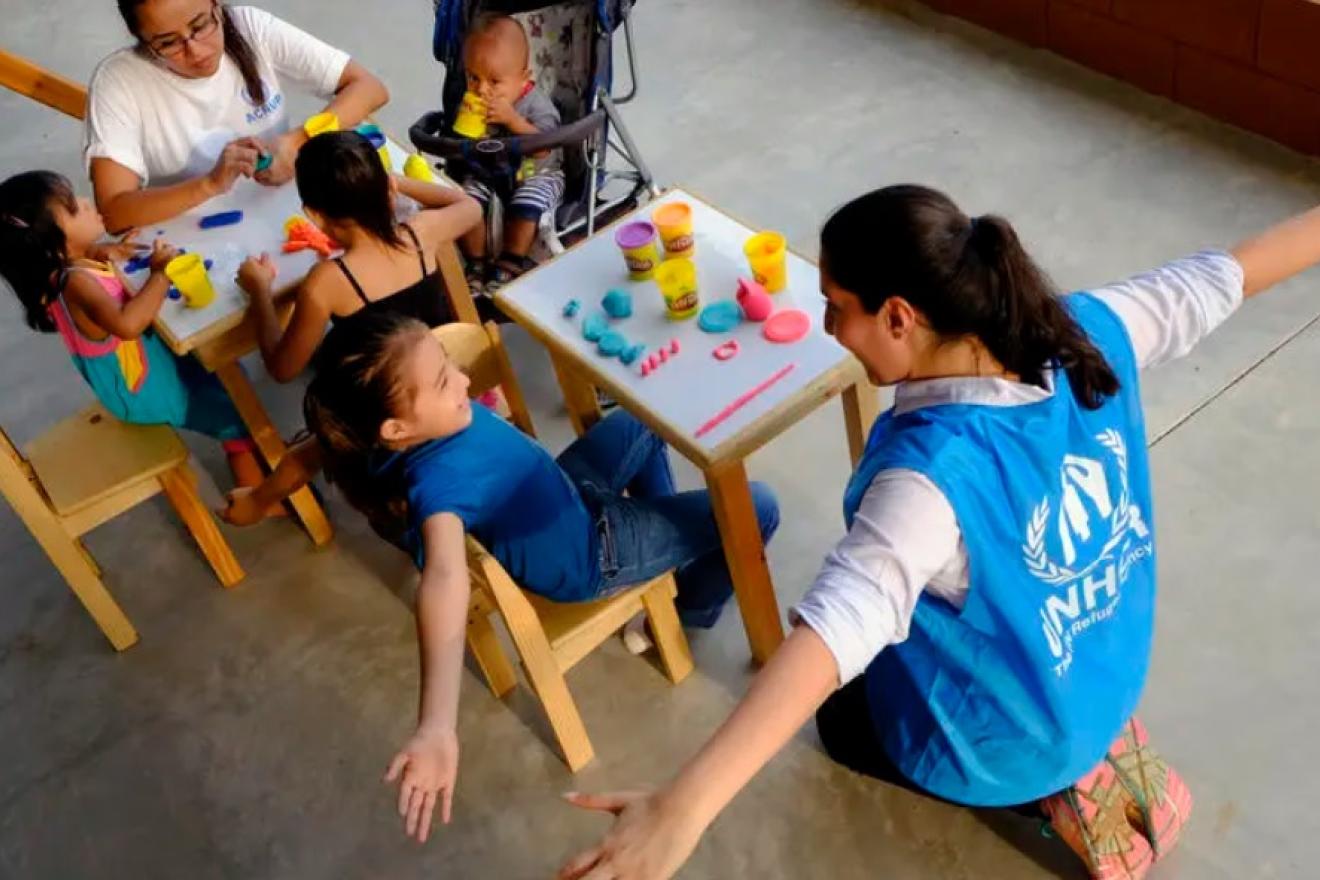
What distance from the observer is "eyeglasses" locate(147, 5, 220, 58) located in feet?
9.31

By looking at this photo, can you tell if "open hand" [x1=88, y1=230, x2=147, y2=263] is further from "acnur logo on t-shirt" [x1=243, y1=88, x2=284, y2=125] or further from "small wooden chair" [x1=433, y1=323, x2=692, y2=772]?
"small wooden chair" [x1=433, y1=323, x2=692, y2=772]

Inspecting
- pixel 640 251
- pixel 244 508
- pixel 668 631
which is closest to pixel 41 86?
pixel 244 508

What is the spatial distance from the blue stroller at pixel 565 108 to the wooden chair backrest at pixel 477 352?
0.72m

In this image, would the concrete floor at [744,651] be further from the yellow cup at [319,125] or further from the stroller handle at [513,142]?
the yellow cup at [319,125]

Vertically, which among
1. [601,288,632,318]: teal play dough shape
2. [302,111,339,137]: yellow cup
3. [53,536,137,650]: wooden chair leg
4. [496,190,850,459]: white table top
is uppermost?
[302,111,339,137]: yellow cup

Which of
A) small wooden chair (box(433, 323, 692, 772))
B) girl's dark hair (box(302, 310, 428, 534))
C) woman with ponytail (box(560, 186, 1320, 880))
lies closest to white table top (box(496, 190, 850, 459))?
small wooden chair (box(433, 323, 692, 772))

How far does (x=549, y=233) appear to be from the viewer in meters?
3.32

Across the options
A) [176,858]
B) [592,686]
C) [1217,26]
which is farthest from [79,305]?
[1217,26]

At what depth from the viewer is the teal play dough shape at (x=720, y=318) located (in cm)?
239

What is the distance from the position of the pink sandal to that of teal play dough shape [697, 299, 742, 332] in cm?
97

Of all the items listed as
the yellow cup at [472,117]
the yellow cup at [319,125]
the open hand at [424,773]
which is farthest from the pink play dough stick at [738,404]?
the yellow cup at [472,117]

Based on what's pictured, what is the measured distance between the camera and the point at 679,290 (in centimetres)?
242

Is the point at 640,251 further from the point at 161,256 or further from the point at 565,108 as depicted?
the point at 565,108

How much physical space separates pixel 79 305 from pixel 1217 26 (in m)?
3.04
